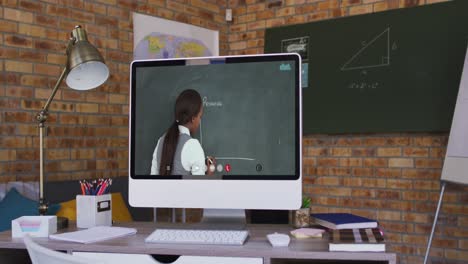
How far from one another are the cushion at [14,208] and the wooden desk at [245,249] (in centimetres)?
90

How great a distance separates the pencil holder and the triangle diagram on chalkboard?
2476 mm

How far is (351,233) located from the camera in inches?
61.6

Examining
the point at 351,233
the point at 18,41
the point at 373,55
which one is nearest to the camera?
the point at 351,233

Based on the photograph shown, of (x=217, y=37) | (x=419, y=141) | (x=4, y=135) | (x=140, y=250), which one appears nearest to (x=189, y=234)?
(x=140, y=250)

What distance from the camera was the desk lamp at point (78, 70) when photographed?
6.16 feet

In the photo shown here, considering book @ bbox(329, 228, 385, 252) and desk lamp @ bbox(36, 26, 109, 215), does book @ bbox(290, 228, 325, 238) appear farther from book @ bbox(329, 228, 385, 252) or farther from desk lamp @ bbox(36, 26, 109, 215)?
desk lamp @ bbox(36, 26, 109, 215)

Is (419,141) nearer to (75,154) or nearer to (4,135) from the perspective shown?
(75,154)

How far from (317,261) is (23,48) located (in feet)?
7.49

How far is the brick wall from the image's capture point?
9.94 feet

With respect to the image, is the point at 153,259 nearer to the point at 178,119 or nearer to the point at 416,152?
the point at 178,119

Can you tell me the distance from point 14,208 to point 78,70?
0.96 m

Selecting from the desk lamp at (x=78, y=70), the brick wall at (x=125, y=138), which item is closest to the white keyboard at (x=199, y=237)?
the desk lamp at (x=78, y=70)

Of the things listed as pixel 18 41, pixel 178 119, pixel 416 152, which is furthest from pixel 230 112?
pixel 416 152

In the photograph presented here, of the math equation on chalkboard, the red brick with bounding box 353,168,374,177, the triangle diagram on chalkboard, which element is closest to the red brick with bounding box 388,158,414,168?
the red brick with bounding box 353,168,374,177
